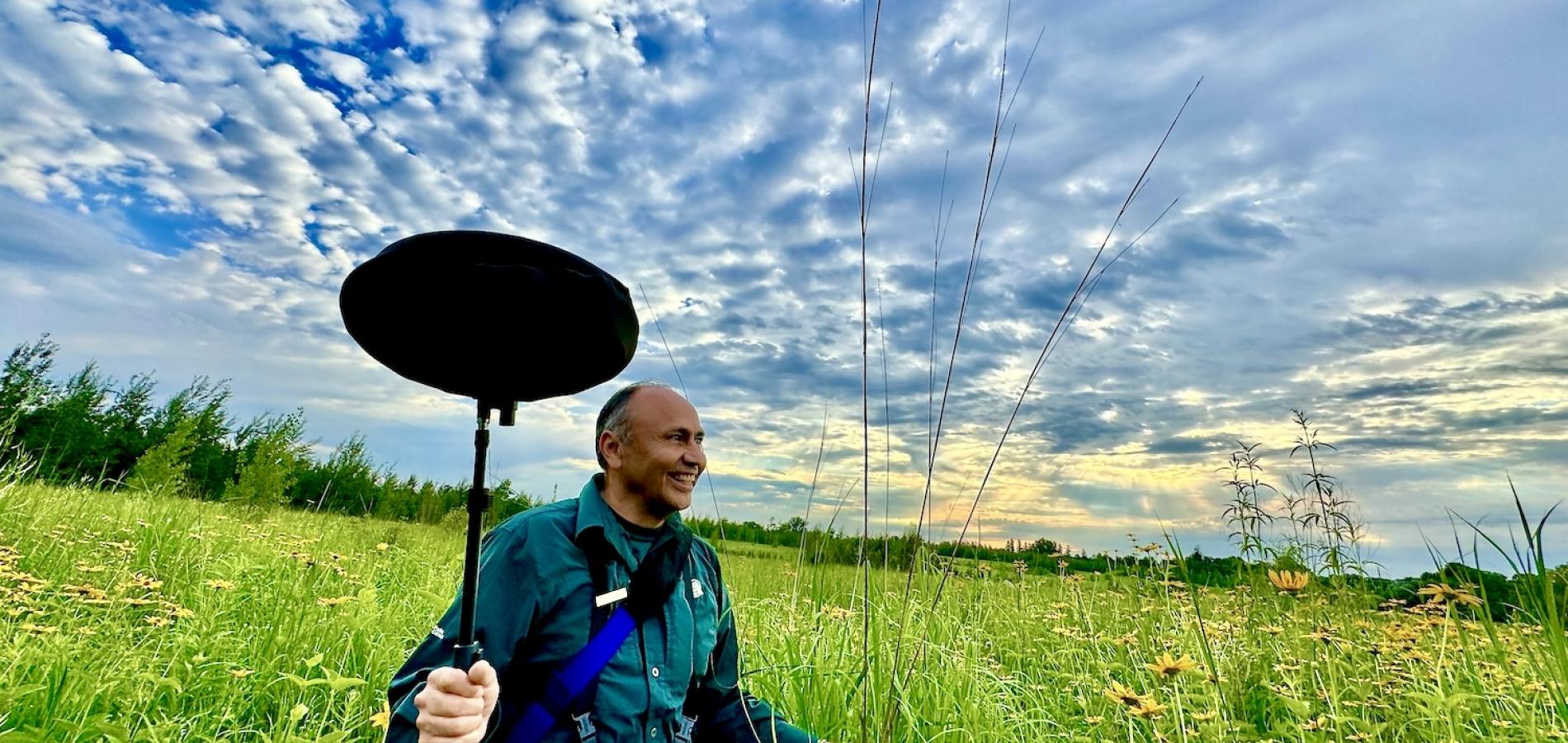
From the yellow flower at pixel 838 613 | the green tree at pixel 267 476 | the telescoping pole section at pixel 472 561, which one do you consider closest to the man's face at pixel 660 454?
the telescoping pole section at pixel 472 561

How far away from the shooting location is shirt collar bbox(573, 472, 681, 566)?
291cm

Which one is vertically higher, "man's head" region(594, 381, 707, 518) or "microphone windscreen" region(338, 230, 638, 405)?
"microphone windscreen" region(338, 230, 638, 405)

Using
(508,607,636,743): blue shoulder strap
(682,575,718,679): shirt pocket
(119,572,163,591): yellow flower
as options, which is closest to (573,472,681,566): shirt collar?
(508,607,636,743): blue shoulder strap

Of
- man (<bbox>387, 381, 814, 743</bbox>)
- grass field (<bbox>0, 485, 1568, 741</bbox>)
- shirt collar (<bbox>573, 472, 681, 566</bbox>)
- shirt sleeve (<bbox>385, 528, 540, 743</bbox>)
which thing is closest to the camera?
shirt sleeve (<bbox>385, 528, 540, 743</bbox>)

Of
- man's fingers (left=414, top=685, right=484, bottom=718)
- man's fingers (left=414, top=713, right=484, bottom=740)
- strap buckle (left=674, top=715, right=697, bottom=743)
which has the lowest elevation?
strap buckle (left=674, top=715, right=697, bottom=743)

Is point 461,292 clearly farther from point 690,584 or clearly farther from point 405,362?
point 690,584

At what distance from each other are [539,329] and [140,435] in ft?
83.9

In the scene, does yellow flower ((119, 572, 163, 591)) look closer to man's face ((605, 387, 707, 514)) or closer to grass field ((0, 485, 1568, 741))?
grass field ((0, 485, 1568, 741))

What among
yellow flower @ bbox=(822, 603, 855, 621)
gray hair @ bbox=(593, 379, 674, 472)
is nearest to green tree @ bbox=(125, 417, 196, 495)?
yellow flower @ bbox=(822, 603, 855, 621)

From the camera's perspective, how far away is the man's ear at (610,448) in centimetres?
313

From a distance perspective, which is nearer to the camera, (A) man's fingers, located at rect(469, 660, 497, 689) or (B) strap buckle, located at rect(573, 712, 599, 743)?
(A) man's fingers, located at rect(469, 660, 497, 689)

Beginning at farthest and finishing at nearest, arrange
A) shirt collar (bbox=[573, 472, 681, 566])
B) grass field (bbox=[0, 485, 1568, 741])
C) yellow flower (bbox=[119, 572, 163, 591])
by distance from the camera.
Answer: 1. yellow flower (bbox=[119, 572, 163, 591])
2. grass field (bbox=[0, 485, 1568, 741])
3. shirt collar (bbox=[573, 472, 681, 566])

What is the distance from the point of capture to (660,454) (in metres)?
3.04

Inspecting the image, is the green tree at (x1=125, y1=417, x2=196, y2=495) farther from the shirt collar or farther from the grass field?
the shirt collar
